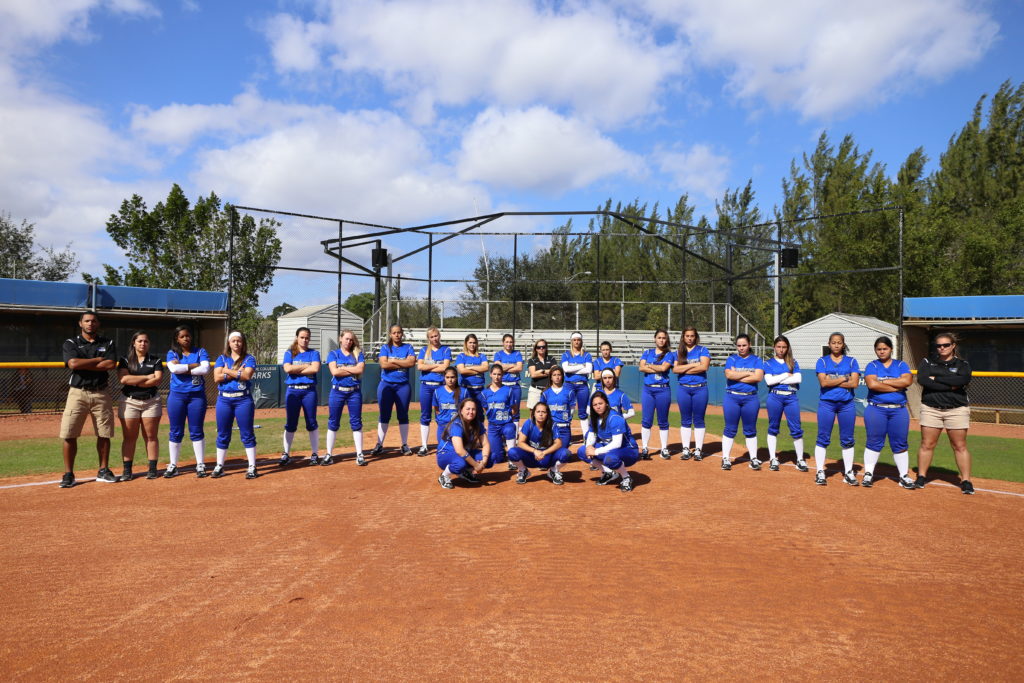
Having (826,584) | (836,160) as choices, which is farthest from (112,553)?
(836,160)

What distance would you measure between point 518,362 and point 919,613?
18.8 ft

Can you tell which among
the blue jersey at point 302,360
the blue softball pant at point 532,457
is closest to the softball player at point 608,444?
the blue softball pant at point 532,457

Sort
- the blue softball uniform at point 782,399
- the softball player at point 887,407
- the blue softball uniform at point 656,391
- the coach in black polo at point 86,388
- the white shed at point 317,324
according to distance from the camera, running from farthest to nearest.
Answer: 1. the white shed at point 317,324
2. the blue softball uniform at point 656,391
3. the blue softball uniform at point 782,399
4. the softball player at point 887,407
5. the coach in black polo at point 86,388

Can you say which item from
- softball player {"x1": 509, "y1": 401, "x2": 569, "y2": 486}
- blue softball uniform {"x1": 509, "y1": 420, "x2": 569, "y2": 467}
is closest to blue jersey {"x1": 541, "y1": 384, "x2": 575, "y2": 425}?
softball player {"x1": 509, "y1": 401, "x2": 569, "y2": 486}

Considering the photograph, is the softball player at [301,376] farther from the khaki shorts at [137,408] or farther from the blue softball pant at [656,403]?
the blue softball pant at [656,403]

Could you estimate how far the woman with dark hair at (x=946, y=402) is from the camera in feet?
22.2

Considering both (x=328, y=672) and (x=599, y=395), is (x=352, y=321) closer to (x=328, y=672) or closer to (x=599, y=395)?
(x=599, y=395)

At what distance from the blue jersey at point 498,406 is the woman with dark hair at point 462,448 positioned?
0.57 m

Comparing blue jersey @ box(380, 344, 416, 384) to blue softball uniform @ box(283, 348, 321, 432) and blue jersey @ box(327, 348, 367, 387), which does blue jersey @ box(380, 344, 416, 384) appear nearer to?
blue jersey @ box(327, 348, 367, 387)

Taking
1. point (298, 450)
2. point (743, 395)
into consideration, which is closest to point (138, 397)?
point (298, 450)

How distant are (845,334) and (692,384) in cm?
1899

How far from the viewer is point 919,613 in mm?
3723

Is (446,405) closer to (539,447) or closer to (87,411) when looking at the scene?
(539,447)

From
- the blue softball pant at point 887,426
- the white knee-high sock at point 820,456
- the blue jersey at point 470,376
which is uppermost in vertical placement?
the blue jersey at point 470,376
